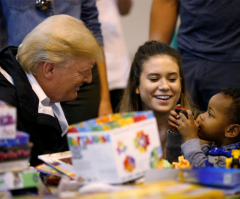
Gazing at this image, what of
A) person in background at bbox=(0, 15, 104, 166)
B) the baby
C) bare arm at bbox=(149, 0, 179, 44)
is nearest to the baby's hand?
the baby

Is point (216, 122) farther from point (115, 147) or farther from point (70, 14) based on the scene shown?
point (70, 14)

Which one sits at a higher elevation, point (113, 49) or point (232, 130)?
point (113, 49)

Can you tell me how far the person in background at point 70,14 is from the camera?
2.45m

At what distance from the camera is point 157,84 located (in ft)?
7.86

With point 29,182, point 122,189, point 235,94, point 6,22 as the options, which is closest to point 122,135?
point 122,189

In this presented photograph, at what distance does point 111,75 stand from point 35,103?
49.0 inches

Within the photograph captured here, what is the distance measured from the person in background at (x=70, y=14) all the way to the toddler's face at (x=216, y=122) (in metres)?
0.75

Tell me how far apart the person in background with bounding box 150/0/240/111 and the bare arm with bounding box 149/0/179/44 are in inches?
4.7

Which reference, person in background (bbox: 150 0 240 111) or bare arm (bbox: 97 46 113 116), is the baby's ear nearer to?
person in background (bbox: 150 0 240 111)

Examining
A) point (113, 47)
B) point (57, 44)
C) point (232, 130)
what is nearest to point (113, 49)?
point (113, 47)

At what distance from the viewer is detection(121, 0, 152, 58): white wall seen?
4.93m

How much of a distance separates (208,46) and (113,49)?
2.29 feet

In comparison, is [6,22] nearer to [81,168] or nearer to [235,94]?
[235,94]

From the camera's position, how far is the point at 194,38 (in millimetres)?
2770
